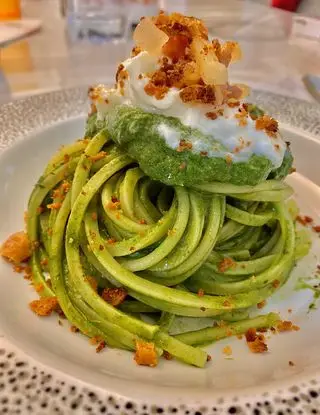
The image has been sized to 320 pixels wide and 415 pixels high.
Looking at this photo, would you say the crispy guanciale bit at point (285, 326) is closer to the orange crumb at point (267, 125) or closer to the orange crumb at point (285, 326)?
the orange crumb at point (285, 326)

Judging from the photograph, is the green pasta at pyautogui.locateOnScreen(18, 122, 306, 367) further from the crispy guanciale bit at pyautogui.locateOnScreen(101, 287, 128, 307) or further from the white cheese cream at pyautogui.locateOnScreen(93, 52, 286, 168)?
the white cheese cream at pyautogui.locateOnScreen(93, 52, 286, 168)

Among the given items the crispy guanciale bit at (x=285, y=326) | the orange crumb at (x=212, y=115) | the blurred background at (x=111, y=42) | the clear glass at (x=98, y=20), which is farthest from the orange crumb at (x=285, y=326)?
the clear glass at (x=98, y=20)

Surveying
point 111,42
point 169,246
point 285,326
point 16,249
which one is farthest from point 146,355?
point 111,42

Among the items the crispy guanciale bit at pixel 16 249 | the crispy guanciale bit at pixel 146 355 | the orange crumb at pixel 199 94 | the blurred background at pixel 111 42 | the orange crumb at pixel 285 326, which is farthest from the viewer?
the blurred background at pixel 111 42

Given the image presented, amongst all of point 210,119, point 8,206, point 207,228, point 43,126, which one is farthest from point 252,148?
point 43,126

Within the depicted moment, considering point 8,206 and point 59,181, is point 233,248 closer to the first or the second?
point 59,181

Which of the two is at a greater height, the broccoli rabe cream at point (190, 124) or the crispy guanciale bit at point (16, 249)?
the broccoli rabe cream at point (190, 124)

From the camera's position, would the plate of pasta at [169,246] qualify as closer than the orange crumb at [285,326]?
Yes
